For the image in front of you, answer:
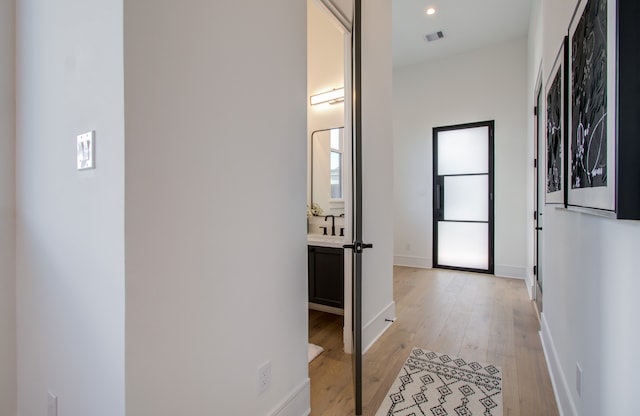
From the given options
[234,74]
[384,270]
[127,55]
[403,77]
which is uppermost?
[403,77]

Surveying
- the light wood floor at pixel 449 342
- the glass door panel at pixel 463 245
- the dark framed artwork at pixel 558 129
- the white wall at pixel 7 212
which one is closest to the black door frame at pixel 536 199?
the light wood floor at pixel 449 342

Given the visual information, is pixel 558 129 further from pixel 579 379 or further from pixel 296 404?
pixel 296 404

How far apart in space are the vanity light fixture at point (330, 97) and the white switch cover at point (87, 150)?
8.23 ft

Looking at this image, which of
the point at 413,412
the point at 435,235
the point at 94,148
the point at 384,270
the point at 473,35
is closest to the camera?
the point at 94,148

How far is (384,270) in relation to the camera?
108 inches

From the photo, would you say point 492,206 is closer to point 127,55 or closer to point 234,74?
point 234,74

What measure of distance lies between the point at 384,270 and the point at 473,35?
12.5ft

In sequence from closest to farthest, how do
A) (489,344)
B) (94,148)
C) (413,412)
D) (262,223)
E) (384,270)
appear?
1. (94,148)
2. (262,223)
3. (413,412)
4. (489,344)
5. (384,270)

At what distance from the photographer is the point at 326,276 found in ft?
9.09

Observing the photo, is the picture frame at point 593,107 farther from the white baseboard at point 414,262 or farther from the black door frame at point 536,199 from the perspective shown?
the white baseboard at point 414,262

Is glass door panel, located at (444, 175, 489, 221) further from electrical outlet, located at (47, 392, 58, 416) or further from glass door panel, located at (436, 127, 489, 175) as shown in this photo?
electrical outlet, located at (47, 392, 58, 416)

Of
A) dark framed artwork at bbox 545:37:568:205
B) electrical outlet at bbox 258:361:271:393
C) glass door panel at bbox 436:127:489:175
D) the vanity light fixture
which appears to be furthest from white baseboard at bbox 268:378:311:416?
glass door panel at bbox 436:127:489:175

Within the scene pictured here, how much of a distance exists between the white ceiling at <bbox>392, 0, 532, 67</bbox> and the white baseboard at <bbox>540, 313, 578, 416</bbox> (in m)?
3.60

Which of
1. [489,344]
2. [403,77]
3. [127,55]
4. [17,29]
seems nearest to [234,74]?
[127,55]
